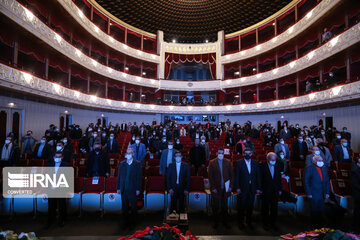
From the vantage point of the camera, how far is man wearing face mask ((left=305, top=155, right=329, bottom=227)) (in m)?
3.61

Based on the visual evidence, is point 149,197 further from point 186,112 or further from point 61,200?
point 186,112

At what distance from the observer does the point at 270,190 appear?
12.3 ft

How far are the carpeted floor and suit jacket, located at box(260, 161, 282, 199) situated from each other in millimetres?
670

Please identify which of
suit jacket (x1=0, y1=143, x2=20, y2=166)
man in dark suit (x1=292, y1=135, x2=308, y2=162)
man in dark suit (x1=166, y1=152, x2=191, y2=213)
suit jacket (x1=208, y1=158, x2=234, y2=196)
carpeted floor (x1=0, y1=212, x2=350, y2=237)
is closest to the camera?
carpeted floor (x1=0, y1=212, x2=350, y2=237)

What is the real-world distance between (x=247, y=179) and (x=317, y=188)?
4.09ft

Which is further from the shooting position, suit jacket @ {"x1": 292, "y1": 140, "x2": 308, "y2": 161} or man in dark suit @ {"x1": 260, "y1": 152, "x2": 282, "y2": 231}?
suit jacket @ {"x1": 292, "y1": 140, "x2": 308, "y2": 161}

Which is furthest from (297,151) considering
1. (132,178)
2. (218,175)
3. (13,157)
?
(13,157)

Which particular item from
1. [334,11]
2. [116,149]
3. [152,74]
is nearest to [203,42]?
[152,74]

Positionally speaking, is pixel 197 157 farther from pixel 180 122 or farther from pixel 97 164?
pixel 180 122

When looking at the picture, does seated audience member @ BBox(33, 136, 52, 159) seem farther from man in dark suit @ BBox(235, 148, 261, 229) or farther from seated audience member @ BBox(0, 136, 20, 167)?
man in dark suit @ BBox(235, 148, 261, 229)

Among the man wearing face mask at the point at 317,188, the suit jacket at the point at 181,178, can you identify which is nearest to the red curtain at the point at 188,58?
the suit jacket at the point at 181,178

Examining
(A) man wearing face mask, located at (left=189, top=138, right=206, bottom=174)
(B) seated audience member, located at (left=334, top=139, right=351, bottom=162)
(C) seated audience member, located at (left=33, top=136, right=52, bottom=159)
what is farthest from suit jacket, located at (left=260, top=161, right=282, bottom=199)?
(C) seated audience member, located at (left=33, top=136, right=52, bottom=159)

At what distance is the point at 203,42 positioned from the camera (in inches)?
931

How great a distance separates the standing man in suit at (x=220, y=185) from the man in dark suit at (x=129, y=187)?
1.46m
